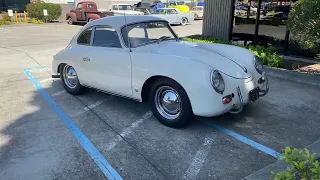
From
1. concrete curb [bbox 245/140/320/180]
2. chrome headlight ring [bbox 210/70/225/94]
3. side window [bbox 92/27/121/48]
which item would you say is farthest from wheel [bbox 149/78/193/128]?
concrete curb [bbox 245/140/320/180]

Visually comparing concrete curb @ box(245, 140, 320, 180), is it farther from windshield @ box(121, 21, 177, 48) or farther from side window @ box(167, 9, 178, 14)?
side window @ box(167, 9, 178, 14)

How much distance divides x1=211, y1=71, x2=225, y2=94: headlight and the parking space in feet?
2.32

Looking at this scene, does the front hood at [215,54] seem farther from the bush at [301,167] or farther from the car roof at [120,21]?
the bush at [301,167]

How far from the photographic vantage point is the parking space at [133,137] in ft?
10.7

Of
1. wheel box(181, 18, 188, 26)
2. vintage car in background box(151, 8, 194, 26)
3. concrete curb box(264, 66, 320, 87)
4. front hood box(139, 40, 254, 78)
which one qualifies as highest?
vintage car in background box(151, 8, 194, 26)

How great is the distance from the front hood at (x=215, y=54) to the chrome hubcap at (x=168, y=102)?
0.54 metres

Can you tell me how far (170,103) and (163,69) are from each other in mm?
518

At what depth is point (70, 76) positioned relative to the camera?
580cm

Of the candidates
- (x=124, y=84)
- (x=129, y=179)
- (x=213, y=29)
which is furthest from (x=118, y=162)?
(x=213, y=29)

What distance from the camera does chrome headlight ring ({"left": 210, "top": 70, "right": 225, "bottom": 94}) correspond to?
3.71 meters

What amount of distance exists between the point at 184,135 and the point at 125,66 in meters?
1.42

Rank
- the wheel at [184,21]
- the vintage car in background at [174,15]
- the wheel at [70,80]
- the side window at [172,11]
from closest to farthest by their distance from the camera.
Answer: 1. the wheel at [70,80]
2. the vintage car in background at [174,15]
3. the side window at [172,11]
4. the wheel at [184,21]

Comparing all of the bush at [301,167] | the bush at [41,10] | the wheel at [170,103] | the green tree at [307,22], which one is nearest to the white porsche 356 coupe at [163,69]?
the wheel at [170,103]

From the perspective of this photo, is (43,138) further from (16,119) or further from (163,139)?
(163,139)
